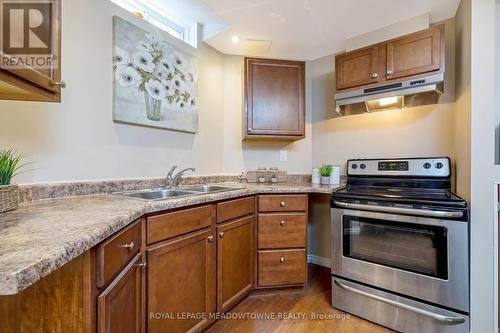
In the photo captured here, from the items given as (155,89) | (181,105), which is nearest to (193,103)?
(181,105)

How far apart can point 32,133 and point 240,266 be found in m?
1.50

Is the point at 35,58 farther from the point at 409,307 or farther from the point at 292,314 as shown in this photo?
the point at 409,307

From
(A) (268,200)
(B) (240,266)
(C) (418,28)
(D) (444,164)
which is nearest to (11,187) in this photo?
(B) (240,266)

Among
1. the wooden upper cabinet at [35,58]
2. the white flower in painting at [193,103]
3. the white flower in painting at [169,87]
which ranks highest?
the white flower in painting at [169,87]

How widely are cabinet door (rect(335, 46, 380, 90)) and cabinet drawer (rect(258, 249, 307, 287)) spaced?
1492 mm

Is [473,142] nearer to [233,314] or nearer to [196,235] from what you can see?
[196,235]

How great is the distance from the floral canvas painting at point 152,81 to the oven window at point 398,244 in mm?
1583

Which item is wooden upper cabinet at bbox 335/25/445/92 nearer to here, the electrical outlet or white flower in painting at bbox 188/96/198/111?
the electrical outlet

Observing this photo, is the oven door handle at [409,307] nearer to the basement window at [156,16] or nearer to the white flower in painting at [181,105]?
the white flower in painting at [181,105]

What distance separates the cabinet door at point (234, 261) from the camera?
5.40 ft

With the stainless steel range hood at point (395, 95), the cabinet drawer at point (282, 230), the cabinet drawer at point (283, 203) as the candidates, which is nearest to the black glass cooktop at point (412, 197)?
the cabinet drawer at point (283, 203)

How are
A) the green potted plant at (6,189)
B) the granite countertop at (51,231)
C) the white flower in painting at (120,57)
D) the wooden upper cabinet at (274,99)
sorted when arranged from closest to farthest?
the granite countertop at (51,231) → the green potted plant at (6,189) → the white flower in painting at (120,57) → the wooden upper cabinet at (274,99)

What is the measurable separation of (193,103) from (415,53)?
179 centimetres

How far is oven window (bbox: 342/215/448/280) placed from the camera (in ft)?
4.91
